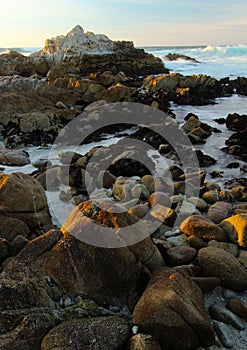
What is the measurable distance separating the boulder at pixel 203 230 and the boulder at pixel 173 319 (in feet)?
4.51

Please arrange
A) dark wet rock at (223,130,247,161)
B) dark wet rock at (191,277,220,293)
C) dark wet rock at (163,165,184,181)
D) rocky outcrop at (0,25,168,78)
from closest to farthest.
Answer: dark wet rock at (191,277,220,293) < dark wet rock at (163,165,184,181) < dark wet rock at (223,130,247,161) < rocky outcrop at (0,25,168,78)

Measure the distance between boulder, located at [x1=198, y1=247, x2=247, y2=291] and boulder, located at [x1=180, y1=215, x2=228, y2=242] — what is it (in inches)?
17.8

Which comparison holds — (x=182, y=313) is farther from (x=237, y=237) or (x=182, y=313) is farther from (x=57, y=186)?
(x=57, y=186)

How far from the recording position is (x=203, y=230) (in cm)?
430

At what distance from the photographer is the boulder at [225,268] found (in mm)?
3553

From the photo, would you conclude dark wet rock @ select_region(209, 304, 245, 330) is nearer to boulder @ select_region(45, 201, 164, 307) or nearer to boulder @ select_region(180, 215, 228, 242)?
boulder @ select_region(45, 201, 164, 307)

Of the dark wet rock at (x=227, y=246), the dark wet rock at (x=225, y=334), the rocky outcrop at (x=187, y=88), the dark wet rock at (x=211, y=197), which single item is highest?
the rocky outcrop at (x=187, y=88)

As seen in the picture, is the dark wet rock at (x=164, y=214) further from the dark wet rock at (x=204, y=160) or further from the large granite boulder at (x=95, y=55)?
the large granite boulder at (x=95, y=55)

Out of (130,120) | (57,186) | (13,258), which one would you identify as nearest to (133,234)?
(13,258)

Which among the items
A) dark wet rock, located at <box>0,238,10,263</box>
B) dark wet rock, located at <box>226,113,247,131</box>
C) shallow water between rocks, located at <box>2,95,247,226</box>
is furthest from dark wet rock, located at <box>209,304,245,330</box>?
dark wet rock, located at <box>226,113,247,131</box>

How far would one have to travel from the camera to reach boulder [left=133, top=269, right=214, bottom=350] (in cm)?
275

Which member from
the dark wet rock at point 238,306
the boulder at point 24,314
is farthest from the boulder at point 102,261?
the dark wet rock at point 238,306

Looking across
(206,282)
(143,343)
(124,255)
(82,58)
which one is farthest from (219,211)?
(82,58)

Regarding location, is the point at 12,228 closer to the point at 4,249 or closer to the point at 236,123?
the point at 4,249
